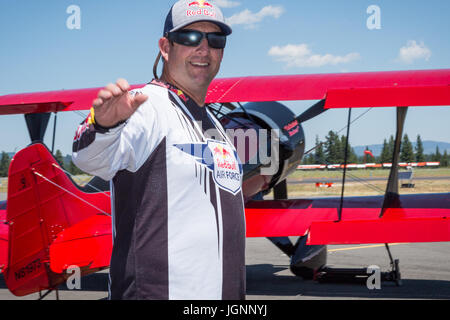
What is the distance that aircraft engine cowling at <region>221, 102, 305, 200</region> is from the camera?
7.02 m

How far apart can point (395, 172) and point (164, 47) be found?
4616 mm

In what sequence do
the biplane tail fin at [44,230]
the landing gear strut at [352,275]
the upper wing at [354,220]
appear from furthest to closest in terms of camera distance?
the landing gear strut at [352,275]
the upper wing at [354,220]
the biplane tail fin at [44,230]

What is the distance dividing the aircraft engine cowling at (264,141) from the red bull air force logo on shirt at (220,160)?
16.1 ft

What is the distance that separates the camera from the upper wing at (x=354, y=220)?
16.9 feet

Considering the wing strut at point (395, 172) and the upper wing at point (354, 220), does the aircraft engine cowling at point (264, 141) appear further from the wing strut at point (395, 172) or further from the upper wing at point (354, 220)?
the wing strut at point (395, 172)

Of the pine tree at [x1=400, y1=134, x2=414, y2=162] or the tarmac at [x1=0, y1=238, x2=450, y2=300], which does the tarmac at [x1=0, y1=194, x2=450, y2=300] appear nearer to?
the tarmac at [x1=0, y1=238, x2=450, y2=300]

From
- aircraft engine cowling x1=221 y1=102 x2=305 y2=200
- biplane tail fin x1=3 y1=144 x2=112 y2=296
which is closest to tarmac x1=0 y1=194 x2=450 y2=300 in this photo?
aircraft engine cowling x1=221 y1=102 x2=305 y2=200

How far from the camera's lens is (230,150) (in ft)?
6.18

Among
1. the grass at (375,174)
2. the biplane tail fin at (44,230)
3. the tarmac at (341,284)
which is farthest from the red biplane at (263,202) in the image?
the grass at (375,174)

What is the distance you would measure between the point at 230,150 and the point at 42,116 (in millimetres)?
4912

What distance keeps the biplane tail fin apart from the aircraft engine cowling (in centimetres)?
243

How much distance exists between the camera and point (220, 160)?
176 centimetres

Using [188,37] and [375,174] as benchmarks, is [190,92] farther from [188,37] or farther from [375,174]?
[375,174]
